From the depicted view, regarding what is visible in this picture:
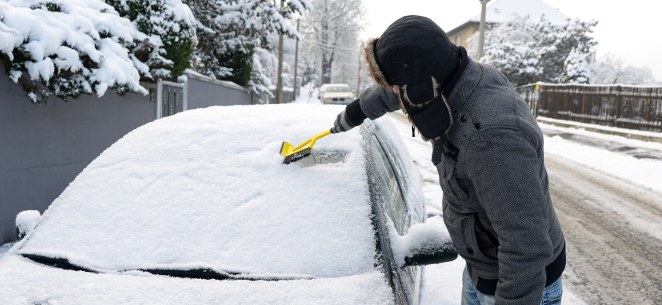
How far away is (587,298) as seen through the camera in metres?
3.21

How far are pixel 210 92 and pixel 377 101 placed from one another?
10.9 metres

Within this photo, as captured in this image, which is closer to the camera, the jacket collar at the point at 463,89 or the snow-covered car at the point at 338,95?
the jacket collar at the point at 463,89

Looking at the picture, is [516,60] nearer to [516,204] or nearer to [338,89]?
[338,89]

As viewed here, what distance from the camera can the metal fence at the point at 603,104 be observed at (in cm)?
1295

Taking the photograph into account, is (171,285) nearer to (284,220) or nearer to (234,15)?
(284,220)

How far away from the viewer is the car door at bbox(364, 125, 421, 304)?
1602mm

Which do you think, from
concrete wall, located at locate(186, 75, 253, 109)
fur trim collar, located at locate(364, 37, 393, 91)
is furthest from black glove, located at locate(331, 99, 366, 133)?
concrete wall, located at locate(186, 75, 253, 109)

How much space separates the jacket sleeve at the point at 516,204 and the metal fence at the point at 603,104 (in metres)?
14.2

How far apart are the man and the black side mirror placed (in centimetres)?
8

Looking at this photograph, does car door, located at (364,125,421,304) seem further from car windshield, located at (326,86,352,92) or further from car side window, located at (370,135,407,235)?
car windshield, located at (326,86,352,92)

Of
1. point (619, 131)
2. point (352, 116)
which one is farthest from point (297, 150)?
point (619, 131)

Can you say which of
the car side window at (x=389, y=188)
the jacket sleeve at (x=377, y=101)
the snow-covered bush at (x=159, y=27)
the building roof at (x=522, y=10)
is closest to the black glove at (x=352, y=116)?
the jacket sleeve at (x=377, y=101)

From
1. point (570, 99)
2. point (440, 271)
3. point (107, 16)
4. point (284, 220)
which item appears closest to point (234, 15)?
point (107, 16)

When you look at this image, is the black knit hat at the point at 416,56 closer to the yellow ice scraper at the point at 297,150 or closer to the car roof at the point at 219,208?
the car roof at the point at 219,208
